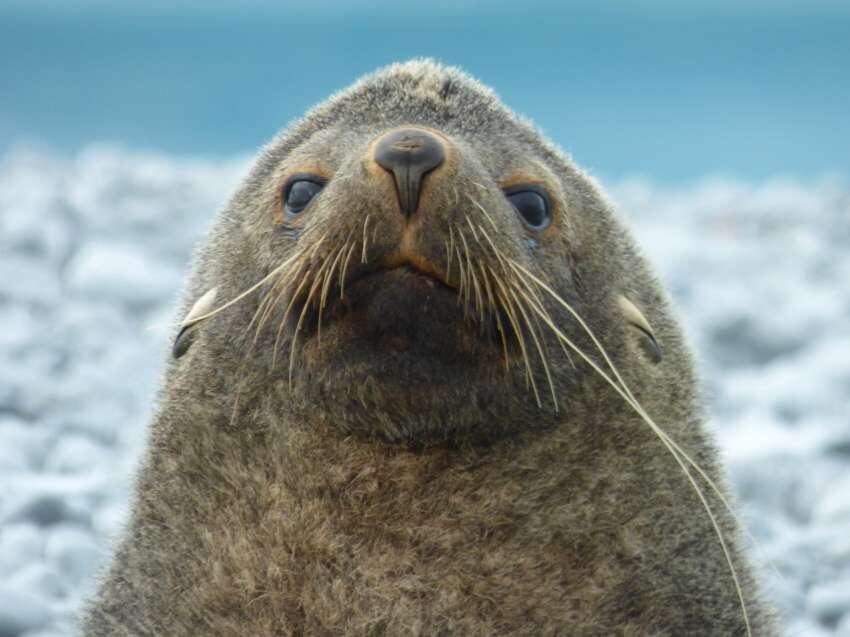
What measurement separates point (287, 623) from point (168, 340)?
1491 mm

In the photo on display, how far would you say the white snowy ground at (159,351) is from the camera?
6133 mm

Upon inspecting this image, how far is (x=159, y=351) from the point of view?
544 centimetres

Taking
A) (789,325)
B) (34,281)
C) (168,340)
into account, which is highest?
(34,281)

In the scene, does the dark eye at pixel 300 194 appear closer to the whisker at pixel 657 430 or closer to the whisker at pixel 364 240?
the whisker at pixel 364 240

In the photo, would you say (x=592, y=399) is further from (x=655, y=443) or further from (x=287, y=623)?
(x=287, y=623)

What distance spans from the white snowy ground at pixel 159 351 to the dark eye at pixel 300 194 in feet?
3.08

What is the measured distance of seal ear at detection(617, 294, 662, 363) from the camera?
4.58 metres

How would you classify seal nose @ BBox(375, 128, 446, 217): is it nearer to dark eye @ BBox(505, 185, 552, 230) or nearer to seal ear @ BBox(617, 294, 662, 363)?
dark eye @ BBox(505, 185, 552, 230)

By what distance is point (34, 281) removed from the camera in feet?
34.4

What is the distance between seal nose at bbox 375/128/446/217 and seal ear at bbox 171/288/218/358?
1087 millimetres

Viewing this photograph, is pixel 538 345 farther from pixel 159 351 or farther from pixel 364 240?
pixel 159 351

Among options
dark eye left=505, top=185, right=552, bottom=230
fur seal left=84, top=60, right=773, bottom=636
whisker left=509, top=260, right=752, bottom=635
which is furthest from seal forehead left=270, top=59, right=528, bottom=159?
whisker left=509, top=260, right=752, bottom=635

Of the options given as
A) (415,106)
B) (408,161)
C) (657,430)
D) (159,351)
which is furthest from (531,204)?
(159,351)

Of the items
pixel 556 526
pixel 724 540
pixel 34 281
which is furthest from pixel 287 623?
pixel 34 281
